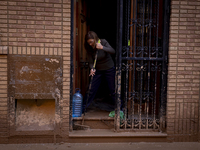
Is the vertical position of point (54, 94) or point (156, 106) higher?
point (54, 94)

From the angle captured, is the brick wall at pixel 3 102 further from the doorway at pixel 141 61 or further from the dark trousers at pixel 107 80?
the doorway at pixel 141 61

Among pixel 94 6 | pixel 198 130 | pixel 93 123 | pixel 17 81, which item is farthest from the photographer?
pixel 94 6

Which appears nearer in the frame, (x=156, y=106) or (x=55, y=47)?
(x=55, y=47)

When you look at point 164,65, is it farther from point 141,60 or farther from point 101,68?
point 101,68

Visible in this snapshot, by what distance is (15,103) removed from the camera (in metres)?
3.82

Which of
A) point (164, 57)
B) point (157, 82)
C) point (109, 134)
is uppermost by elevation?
point (164, 57)

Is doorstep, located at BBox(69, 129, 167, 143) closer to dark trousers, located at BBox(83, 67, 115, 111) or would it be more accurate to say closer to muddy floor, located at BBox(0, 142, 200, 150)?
muddy floor, located at BBox(0, 142, 200, 150)

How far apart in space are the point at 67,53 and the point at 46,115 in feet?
4.53

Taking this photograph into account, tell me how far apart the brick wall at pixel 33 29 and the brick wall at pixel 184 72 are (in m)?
2.14

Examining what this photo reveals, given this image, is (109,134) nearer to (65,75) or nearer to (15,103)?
(65,75)

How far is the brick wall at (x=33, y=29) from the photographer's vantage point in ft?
12.0

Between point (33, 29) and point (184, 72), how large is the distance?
123 inches

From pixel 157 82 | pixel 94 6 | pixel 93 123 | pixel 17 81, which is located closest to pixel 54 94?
pixel 17 81

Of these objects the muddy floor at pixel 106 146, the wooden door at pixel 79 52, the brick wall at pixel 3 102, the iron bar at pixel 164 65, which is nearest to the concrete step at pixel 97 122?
the muddy floor at pixel 106 146
